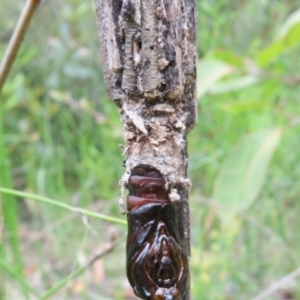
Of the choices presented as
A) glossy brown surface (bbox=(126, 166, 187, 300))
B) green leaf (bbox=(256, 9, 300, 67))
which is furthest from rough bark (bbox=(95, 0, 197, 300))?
green leaf (bbox=(256, 9, 300, 67))

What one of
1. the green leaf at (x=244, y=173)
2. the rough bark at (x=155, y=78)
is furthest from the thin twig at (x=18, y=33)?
the green leaf at (x=244, y=173)

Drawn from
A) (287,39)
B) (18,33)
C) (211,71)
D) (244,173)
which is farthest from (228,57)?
(18,33)

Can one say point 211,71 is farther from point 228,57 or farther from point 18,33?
point 18,33

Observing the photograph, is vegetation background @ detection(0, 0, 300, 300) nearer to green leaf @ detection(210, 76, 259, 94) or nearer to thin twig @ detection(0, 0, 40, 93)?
green leaf @ detection(210, 76, 259, 94)

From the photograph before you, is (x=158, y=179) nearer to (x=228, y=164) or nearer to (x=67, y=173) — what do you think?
(x=228, y=164)

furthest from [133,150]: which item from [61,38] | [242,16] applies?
[61,38]

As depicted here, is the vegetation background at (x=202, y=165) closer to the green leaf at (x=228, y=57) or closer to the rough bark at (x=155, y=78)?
the green leaf at (x=228, y=57)
